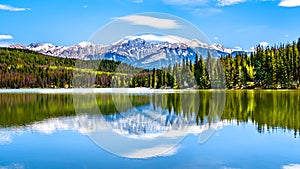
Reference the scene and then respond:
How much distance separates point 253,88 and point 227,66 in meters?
10.4

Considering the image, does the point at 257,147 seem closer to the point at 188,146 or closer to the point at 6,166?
the point at 188,146

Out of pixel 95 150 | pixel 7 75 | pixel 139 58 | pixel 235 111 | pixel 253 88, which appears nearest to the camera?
pixel 95 150

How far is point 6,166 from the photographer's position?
54.6ft

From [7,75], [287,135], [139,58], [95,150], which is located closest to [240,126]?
[287,135]

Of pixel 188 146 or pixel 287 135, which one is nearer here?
pixel 188 146

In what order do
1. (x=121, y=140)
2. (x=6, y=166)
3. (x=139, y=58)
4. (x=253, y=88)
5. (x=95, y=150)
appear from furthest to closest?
1. (x=253, y=88)
2. (x=139, y=58)
3. (x=121, y=140)
4. (x=95, y=150)
5. (x=6, y=166)

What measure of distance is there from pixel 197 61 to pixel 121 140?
3194 inches

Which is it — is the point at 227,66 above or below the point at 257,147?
above

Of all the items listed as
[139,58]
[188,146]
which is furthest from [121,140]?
[139,58]

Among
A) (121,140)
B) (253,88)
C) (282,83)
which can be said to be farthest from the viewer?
(253,88)

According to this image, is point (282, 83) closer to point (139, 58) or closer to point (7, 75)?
point (139, 58)

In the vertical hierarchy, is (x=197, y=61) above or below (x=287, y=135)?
above

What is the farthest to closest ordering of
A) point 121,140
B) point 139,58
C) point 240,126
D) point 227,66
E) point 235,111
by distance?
point 227,66 < point 139,58 < point 235,111 < point 240,126 < point 121,140

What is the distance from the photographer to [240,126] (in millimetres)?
28250
